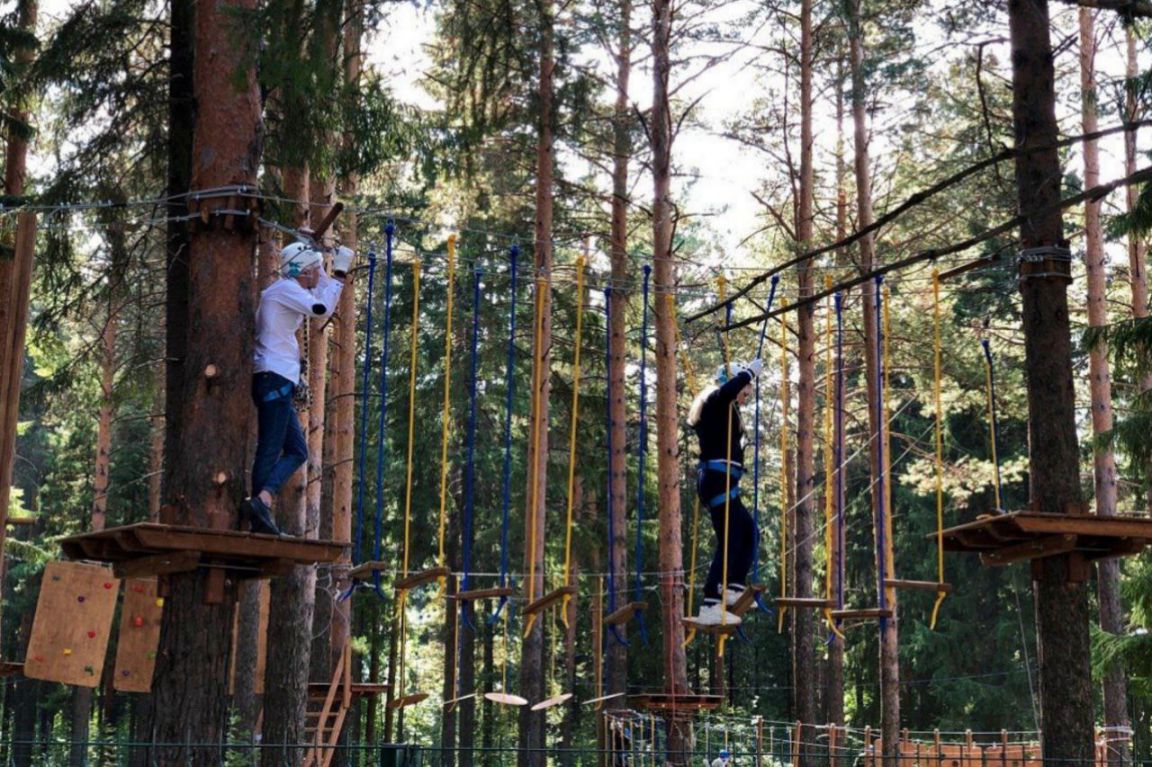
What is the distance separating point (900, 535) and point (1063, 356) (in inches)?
922

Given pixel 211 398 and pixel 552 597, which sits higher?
pixel 211 398

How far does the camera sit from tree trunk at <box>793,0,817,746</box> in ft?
55.9

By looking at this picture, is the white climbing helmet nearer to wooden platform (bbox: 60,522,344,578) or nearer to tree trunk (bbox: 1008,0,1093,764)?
wooden platform (bbox: 60,522,344,578)

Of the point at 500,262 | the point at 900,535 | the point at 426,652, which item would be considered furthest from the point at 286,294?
the point at 426,652

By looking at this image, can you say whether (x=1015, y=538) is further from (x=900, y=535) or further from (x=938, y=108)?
(x=900, y=535)

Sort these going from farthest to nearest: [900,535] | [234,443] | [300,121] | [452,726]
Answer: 1. [900,535]
2. [452,726]
3. [300,121]
4. [234,443]

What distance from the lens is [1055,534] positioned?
7727 millimetres

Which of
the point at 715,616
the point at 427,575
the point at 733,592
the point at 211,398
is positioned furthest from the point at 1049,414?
the point at 211,398

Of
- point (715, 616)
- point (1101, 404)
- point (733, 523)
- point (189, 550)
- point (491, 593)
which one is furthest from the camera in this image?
point (1101, 404)

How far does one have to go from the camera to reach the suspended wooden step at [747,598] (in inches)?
360

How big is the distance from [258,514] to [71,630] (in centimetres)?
211

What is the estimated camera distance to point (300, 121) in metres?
9.98

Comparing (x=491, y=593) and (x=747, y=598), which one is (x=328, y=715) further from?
(x=747, y=598)

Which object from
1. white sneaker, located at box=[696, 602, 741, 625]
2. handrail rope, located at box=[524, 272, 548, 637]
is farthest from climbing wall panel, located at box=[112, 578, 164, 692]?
white sneaker, located at box=[696, 602, 741, 625]
